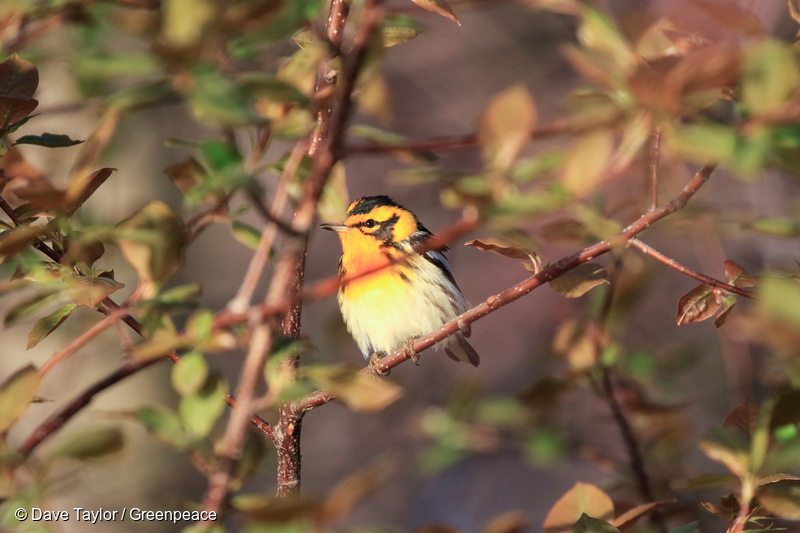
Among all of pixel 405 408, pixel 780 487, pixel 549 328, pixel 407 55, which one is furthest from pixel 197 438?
pixel 407 55

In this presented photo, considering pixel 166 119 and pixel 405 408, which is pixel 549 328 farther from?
pixel 166 119

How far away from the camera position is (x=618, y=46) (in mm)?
930

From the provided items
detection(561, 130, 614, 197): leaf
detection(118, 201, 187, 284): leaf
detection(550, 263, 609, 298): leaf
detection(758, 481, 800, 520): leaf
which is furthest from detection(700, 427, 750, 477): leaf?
detection(118, 201, 187, 284): leaf

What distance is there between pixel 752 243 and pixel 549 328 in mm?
1854

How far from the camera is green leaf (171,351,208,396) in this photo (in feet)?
3.14

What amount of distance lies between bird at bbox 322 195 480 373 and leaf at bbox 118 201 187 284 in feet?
8.18

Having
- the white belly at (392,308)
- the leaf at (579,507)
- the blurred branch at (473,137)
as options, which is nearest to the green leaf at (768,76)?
the blurred branch at (473,137)

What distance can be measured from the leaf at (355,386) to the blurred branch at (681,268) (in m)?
0.48

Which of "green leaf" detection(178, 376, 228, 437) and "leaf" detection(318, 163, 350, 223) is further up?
"green leaf" detection(178, 376, 228, 437)

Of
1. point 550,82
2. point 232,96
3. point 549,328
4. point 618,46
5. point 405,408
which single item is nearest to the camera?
point 232,96

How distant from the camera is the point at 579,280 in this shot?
4.79ft

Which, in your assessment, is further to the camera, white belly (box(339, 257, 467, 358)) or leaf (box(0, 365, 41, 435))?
white belly (box(339, 257, 467, 358))

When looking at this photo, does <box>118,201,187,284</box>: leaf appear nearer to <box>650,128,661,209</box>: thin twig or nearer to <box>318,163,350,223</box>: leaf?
<box>318,163,350,223</box>: leaf

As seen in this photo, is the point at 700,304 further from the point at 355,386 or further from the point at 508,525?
the point at 355,386
